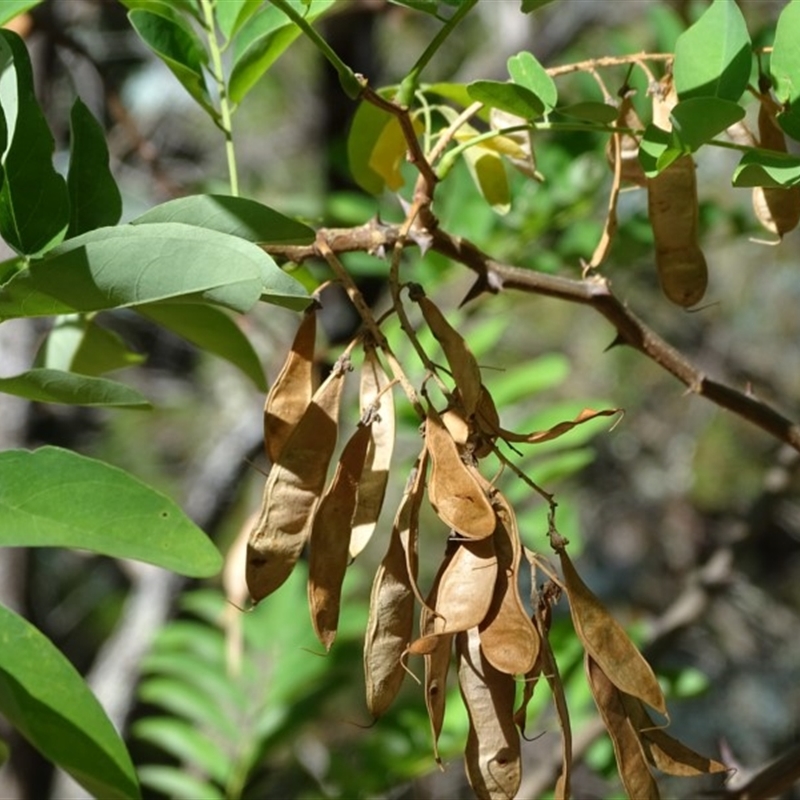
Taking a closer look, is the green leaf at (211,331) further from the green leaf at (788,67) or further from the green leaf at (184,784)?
the green leaf at (184,784)

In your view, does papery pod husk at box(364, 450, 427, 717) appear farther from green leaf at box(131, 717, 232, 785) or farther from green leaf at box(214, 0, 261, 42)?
green leaf at box(131, 717, 232, 785)

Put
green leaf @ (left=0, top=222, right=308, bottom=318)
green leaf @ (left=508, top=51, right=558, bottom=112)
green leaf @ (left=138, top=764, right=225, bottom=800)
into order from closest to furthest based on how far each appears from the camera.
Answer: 1. green leaf @ (left=0, top=222, right=308, bottom=318)
2. green leaf @ (left=508, top=51, right=558, bottom=112)
3. green leaf @ (left=138, top=764, right=225, bottom=800)

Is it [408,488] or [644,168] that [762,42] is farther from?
[408,488]

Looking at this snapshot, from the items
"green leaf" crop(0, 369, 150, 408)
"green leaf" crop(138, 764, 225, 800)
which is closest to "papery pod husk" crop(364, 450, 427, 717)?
"green leaf" crop(0, 369, 150, 408)

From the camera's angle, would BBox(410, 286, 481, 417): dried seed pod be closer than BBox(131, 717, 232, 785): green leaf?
Yes

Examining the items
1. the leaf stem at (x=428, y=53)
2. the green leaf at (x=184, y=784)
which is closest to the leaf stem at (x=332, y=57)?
the leaf stem at (x=428, y=53)

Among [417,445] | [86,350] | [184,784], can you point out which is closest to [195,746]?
[184,784]

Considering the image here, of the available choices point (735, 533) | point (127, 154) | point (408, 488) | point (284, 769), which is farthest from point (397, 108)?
point (127, 154)

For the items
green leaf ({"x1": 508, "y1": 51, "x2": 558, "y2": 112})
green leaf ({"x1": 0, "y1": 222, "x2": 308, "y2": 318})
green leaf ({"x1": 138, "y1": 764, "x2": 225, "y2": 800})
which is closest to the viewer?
green leaf ({"x1": 0, "y1": 222, "x2": 308, "y2": 318})
